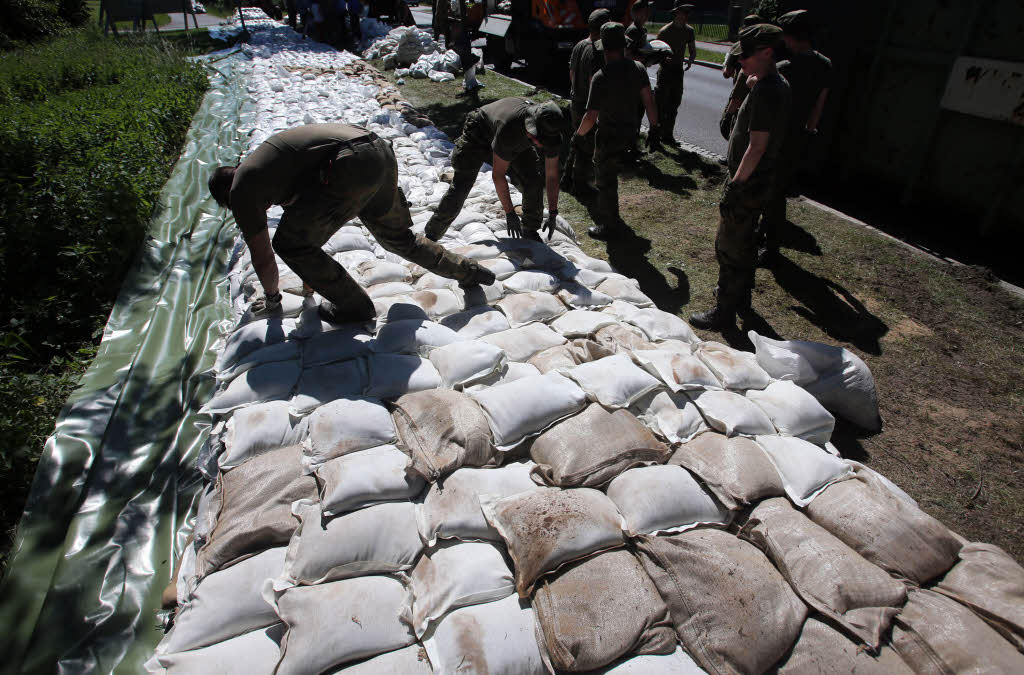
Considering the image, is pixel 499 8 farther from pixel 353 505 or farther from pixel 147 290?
pixel 353 505

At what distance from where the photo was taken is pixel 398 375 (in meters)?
2.32

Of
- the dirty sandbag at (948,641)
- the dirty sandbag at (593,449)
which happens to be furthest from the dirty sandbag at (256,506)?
the dirty sandbag at (948,641)

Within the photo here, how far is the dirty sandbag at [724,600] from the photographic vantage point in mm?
1389

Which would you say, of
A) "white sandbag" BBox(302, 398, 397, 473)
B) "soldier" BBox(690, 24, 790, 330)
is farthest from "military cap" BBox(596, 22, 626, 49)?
"white sandbag" BBox(302, 398, 397, 473)

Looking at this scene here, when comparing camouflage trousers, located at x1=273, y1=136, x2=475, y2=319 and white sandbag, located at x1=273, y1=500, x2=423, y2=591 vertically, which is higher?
camouflage trousers, located at x1=273, y1=136, x2=475, y2=319

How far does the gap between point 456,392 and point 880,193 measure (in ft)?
16.3

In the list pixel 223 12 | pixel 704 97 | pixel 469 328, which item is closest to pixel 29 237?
pixel 469 328

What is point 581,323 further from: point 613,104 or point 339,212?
point 613,104

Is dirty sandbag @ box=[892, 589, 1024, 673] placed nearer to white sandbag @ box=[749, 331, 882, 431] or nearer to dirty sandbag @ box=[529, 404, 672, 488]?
dirty sandbag @ box=[529, 404, 672, 488]

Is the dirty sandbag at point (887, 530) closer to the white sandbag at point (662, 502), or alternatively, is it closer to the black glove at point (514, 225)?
the white sandbag at point (662, 502)

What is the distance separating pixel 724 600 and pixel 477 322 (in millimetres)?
1722

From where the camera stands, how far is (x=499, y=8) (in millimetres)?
11852

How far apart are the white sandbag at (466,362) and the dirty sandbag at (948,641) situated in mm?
1599

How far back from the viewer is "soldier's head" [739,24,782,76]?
2617mm
